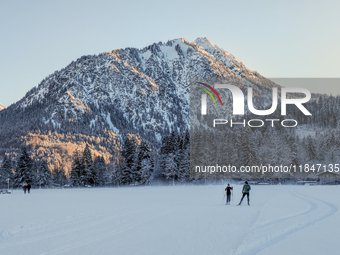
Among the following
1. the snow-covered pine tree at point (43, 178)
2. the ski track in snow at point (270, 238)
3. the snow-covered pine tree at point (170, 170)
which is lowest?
the snow-covered pine tree at point (43, 178)

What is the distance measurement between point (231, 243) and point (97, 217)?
8166 millimetres

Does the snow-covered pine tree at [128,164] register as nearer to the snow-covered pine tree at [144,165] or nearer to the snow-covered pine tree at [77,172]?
the snow-covered pine tree at [144,165]

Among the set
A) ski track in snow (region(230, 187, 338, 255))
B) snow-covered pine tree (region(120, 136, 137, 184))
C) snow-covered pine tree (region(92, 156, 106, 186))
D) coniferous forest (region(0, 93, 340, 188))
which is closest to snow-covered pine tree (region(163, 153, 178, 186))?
coniferous forest (region(0, 93, 340, 188))

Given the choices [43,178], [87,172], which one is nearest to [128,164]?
[87,172]

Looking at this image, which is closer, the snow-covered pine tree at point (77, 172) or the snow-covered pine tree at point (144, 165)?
the snow-covered pine tree at point (144, 165)

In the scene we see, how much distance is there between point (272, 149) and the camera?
70.1m

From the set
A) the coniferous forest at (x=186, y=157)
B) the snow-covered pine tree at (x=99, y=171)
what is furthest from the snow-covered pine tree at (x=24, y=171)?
the snow-covered pine tree at (x=99, y=171)

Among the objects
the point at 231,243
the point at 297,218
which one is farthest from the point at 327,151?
the point at 231,243

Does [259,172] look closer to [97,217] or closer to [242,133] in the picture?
[242,133]

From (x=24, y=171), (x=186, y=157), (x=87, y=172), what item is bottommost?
(x=87, y=172)

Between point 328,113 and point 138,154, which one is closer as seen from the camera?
point 138,154

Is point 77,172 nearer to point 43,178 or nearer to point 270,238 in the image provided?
point 43,178

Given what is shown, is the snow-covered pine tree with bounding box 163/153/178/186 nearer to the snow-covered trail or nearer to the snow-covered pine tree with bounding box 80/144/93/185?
the snow-covered pine tree with bounding box 80/144/93/185

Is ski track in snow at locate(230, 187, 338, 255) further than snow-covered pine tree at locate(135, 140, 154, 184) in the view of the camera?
No
